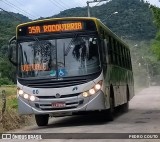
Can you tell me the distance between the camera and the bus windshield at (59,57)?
47.0 ft

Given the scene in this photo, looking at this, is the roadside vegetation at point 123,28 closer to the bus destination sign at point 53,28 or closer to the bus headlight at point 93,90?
the bus destination sign at point 53,28

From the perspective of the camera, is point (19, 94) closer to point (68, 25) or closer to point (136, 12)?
point (68, 25)

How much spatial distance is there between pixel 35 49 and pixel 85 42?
1613 mm

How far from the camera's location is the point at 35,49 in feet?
48.3

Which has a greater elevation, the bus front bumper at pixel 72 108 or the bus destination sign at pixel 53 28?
the bus destination sign at pixel 53 28

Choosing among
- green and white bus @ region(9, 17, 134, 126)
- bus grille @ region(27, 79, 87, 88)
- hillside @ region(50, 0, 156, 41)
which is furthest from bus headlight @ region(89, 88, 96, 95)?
hillside @ region(50, 0, 156, 41)

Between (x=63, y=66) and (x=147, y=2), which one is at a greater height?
(x=147, y=2)

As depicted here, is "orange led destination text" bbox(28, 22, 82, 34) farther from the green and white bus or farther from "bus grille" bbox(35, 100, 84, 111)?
"bus grille" bbox(35, 100, 84, 111)

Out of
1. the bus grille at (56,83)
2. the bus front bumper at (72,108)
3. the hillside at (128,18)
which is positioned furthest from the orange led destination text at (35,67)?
the hillside at (128,18)

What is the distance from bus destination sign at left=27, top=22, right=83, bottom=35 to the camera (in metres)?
14.8

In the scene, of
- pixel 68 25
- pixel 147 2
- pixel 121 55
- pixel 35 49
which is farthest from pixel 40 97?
pixel 147 2

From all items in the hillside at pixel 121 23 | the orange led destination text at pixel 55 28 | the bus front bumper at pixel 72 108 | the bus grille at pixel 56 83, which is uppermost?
the hillside at pixel 121 23

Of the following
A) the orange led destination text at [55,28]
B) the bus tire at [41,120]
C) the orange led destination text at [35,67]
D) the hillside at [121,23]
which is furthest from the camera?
the hillside at [121,23]

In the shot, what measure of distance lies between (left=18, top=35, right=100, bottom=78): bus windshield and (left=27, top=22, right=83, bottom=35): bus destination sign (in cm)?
32
